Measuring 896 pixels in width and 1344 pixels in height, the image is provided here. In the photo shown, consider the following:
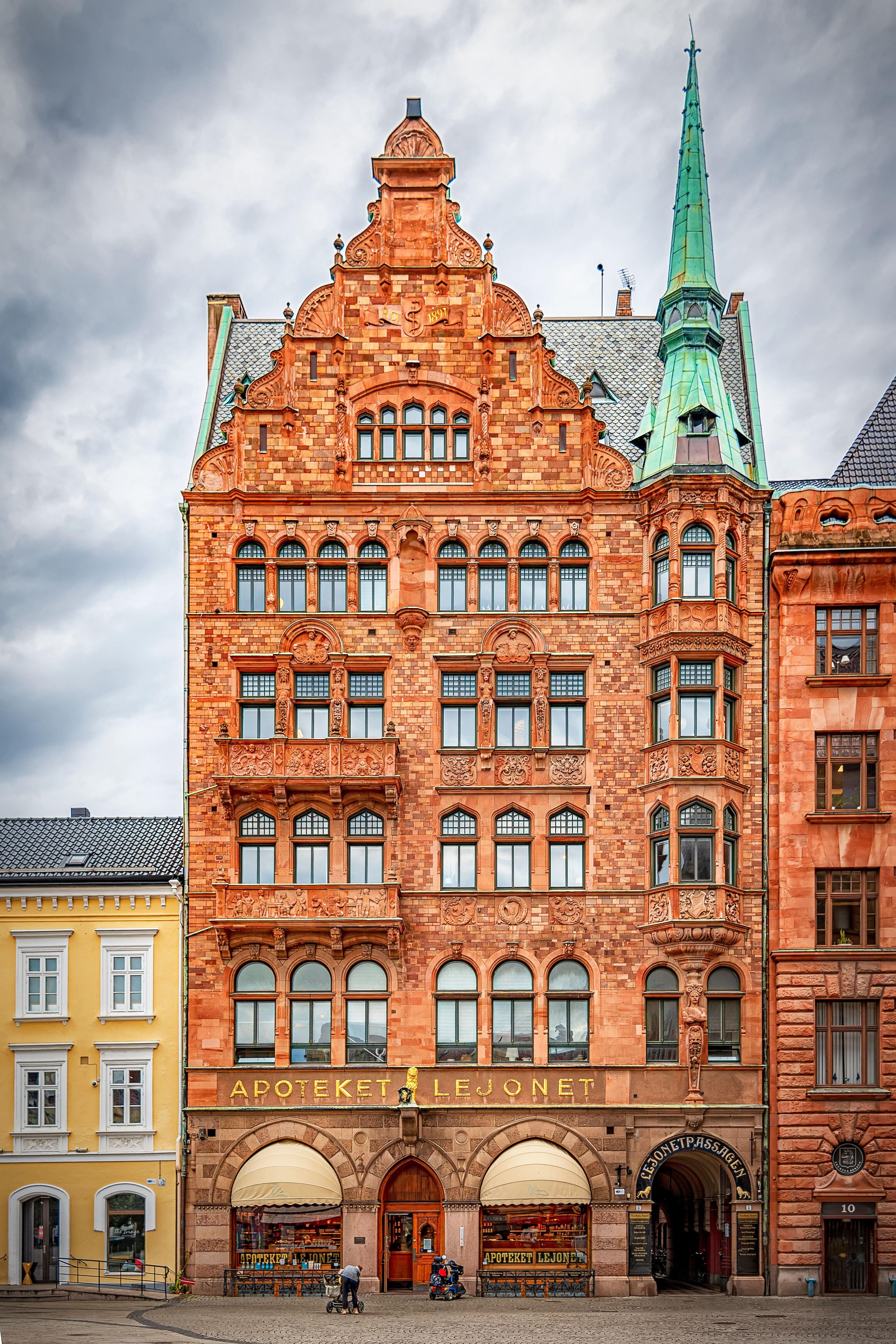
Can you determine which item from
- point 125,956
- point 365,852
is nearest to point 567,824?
point 365,852

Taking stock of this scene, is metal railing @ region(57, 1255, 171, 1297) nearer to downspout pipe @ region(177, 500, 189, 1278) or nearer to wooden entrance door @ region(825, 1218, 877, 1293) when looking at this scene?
downspout pipe @ region(177, 500, 189, 1278)

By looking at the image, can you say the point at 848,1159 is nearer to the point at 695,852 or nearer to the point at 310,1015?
the point at 695,852

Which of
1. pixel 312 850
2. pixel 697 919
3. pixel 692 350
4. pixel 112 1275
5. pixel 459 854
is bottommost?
pixel 112 1275

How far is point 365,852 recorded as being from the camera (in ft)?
175

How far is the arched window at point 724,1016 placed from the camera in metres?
52.2

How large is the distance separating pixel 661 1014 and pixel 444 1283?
1116 centimetres

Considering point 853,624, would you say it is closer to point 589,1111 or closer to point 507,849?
point 507,849

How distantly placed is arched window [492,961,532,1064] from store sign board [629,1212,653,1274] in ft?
19.9

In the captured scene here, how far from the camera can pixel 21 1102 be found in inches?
2101

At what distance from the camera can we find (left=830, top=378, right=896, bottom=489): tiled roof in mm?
56875

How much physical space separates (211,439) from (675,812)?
70.5 feet

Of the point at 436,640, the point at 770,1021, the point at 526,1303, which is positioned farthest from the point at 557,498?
the point at 526,1303

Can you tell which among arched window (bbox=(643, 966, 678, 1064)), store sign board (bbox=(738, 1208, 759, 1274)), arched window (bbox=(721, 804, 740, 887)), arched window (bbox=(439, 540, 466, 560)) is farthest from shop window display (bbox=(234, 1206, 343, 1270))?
arched window (bbox=(439, 540, 466, 560))

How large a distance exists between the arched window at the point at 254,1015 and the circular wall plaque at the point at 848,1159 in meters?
18.9
